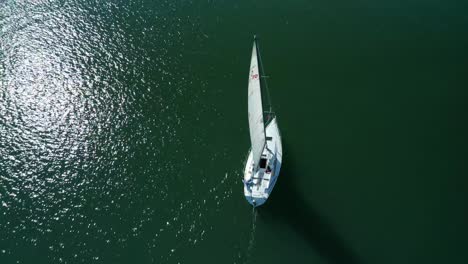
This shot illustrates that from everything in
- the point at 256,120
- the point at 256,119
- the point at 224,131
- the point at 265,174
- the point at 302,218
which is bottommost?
the point at 302,218

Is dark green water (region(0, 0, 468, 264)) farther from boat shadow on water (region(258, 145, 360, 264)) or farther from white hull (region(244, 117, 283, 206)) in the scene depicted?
white hull (region(244, 117, 283, 206))

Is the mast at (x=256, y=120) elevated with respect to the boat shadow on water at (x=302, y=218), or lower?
elevated

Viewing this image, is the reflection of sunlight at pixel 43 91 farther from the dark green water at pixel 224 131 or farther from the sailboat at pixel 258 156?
the sailboat at pixel 258 156

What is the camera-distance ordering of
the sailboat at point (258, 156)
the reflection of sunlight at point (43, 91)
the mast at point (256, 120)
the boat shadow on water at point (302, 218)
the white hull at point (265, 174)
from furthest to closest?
the reflection of sunlight at point (43, 91) < the white hull at point (265, 174) < the sailboat at point (258, 156) < the mast at point (256, 120) < the boat shadow on water at point (302, 218)

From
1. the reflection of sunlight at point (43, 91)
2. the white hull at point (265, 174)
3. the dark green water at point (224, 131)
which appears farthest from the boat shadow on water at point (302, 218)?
the reflection of sunlight at point (43, 91)

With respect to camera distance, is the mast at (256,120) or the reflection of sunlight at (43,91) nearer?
the mast at (256,120)

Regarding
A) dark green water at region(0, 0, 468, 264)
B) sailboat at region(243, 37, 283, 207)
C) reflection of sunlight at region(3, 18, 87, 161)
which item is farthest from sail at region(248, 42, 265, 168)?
reflection of sunlight at region(3, 18, 87, 161)

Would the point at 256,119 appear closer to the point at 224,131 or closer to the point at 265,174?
the point at 265,174

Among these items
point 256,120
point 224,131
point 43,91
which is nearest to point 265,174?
point 256,120
